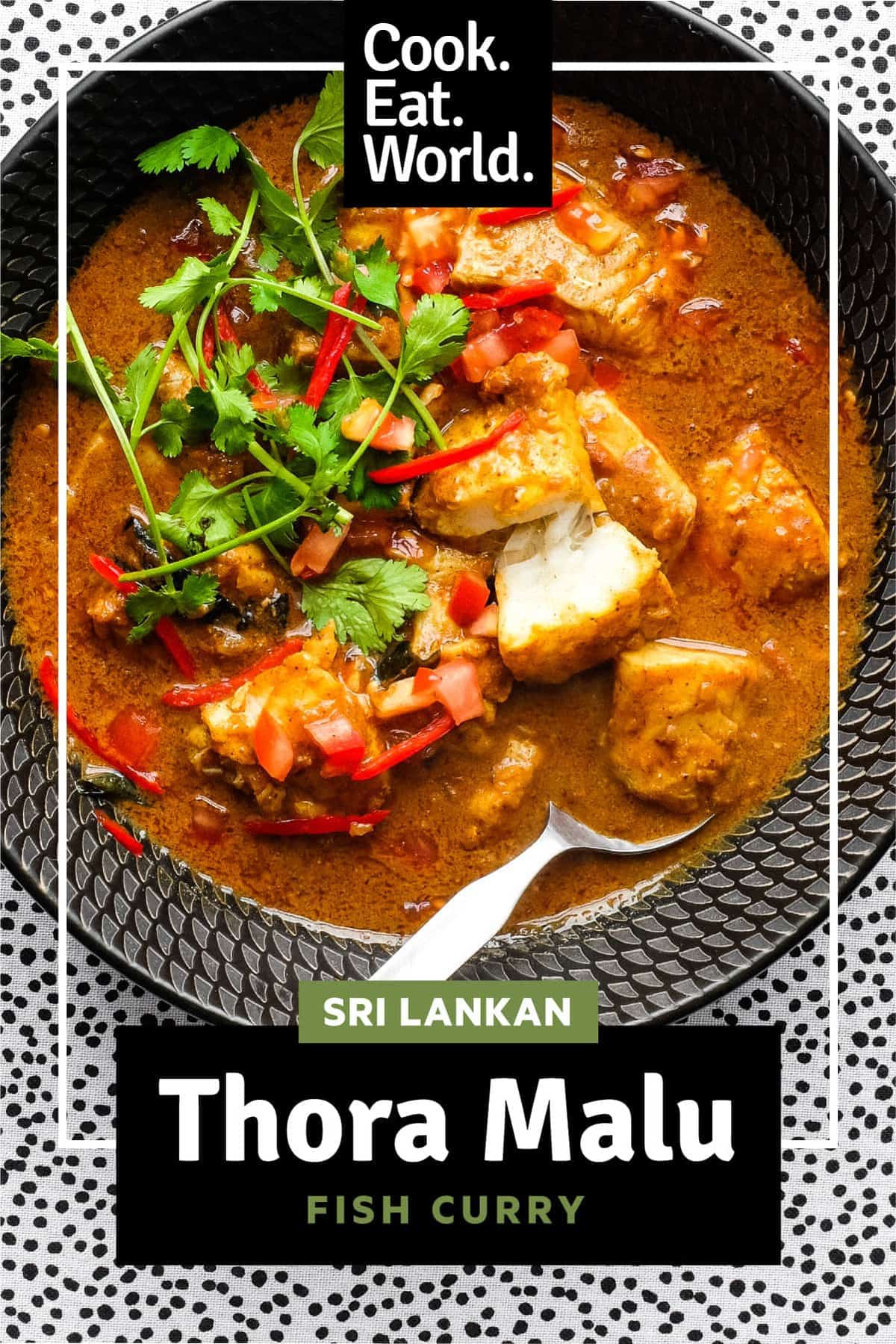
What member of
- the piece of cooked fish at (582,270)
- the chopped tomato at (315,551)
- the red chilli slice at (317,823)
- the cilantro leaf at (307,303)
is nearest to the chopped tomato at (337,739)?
the red chilli slice at (317,823)

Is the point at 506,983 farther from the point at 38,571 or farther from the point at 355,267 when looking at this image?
the point at 355,267

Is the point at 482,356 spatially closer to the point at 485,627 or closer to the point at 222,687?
the point at 485,627

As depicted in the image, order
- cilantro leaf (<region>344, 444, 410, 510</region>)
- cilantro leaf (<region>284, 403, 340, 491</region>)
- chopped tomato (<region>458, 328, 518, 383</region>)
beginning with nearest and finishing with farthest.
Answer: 1. cilantro leaf (<region>284, 403, 340, 491</region>)
2. cilantro leaf (<region>344, 444, 410, 510</region>)
3. chopped tomato (<region>458, 328, 518, 383</region>)

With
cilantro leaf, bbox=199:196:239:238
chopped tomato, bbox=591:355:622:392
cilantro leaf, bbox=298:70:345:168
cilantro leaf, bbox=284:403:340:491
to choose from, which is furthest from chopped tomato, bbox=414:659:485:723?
cilantro leaf, bbox=298:70:345:168

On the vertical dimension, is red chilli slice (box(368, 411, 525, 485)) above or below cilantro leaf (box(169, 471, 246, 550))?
above

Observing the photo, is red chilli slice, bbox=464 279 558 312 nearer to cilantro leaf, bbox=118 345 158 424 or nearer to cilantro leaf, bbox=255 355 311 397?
cilantro leaf, bbox=255 355 311 397

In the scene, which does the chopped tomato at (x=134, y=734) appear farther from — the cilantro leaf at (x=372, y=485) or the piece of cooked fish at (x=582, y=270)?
the piece of cooked fish at (x=582, y=270)
